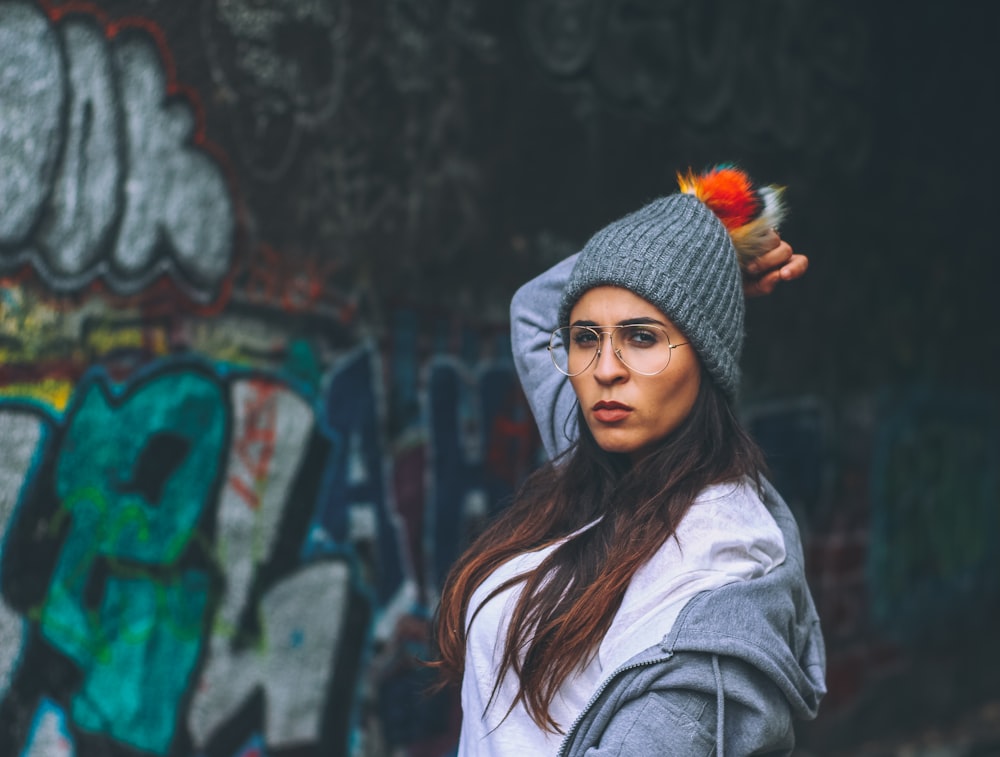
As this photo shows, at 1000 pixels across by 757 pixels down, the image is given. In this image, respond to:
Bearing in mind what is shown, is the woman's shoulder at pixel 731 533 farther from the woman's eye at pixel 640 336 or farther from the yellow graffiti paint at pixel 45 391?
the yellow graffiti paint at pixel 45 391

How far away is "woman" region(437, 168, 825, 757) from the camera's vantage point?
1736mm

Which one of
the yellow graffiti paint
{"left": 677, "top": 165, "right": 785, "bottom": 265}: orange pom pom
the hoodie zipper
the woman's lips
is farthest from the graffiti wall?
{"left": 677, "top": 165, "right": 785, "bottom": 265}: orange pom pom

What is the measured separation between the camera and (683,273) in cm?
A: 192

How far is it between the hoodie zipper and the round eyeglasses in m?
0.47

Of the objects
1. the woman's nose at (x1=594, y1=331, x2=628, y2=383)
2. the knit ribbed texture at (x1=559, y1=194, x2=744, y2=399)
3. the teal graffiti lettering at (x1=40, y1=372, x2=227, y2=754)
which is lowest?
the teal graffiti lettering at (x1=40, y1=372, x2=227, y2=754)

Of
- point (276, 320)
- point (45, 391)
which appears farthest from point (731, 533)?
point (276, 320)

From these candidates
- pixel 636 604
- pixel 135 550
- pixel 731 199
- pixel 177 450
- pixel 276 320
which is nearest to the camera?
pixel 636 604

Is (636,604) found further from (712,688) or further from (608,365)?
(608,365)

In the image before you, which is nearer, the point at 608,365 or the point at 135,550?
the point at 608,365

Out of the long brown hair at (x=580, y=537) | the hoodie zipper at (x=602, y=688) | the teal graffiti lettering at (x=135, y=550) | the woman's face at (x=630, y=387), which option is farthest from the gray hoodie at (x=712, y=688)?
the teal graffiti lettering at (x=135, y=550)

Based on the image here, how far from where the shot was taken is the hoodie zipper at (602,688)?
1.72 meters

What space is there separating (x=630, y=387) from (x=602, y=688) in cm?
49

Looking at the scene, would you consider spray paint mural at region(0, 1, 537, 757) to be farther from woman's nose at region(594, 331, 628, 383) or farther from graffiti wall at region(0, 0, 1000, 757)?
woman's nose at region(594, 331, 628, 383)

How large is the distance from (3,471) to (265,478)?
0.91 metres
